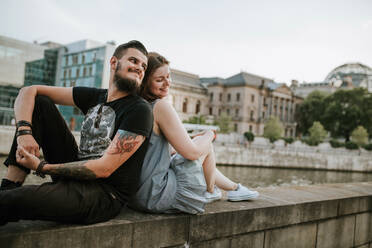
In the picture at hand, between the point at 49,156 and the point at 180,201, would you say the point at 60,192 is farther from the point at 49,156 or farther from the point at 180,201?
the point at 180,201

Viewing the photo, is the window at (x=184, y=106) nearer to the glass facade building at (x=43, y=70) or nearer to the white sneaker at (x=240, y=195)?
the glass facade building at (x=43, y=70)

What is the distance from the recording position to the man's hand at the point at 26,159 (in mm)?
1725

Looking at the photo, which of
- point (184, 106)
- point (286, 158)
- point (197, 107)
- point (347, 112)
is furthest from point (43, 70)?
→ point (347, 112)

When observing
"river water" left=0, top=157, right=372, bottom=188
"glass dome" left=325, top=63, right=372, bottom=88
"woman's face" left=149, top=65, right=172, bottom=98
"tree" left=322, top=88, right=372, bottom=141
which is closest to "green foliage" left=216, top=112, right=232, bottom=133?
"tree" left=322, top=88, right=372, bottom=141

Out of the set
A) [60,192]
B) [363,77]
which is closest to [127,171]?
[60,192]

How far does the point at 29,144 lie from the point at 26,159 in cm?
10

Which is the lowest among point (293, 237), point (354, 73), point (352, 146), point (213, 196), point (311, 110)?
point (293, 237)

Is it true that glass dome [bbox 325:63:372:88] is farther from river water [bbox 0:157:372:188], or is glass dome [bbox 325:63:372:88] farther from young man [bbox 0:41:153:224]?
young man [bbox 0:41:153:224]

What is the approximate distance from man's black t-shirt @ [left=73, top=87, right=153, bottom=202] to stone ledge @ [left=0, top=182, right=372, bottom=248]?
0.70 ft

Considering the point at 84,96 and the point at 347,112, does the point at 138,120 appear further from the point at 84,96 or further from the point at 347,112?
the point at 347,112

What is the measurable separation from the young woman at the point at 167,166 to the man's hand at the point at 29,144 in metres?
Answer: 0.66

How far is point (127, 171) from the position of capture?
6.28ft

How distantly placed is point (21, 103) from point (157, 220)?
1070mm

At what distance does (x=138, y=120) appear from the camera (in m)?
1.85
